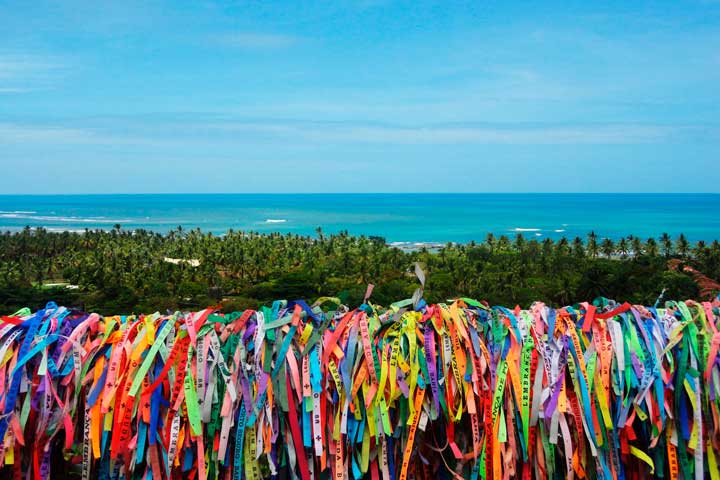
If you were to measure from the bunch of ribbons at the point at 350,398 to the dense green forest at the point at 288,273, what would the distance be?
28058 millimetres

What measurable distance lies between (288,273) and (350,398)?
162 ft

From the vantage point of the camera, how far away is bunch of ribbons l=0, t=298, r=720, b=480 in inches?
87.9

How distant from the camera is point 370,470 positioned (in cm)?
234

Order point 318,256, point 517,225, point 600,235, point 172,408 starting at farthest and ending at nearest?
point 517,225
point 600,235
point 318,256
point 172,408

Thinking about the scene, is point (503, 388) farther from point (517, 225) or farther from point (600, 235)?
point (517, 225)

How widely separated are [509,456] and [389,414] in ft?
1.50

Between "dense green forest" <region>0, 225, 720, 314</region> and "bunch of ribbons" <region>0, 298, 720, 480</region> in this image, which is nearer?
"bunch of ribbons" <region>0, 298, 720, 480</region>

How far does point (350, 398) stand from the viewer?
88.2 inches

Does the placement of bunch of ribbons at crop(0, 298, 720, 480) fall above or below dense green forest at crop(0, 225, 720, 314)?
above

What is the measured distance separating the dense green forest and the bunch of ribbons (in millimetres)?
28058

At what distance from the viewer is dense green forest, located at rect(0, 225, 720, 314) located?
40.5 metres

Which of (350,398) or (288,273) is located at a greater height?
(350,398)

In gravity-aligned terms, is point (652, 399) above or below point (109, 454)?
above

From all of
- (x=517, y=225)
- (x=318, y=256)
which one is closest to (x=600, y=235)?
(x=517, y=225)
